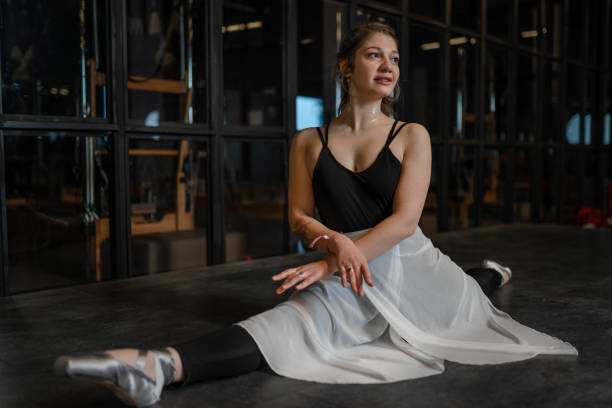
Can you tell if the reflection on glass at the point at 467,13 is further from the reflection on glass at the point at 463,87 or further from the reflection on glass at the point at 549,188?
the reflection on glass at the point at 549,188

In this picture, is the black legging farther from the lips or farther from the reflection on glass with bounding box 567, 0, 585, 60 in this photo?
the reflection on glass with bounding box 567, 0, 585, 60

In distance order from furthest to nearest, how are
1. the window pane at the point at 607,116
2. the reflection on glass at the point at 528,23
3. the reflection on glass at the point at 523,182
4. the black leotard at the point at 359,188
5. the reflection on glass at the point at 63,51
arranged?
1. the window pane at the point at 607,116
2. the reflection on glass at the point at 523,182
3. the reflection on glass at the point at 528,23
4. the reflection on glass at the point at 63,51
5. the black leotard at the point at 359,188

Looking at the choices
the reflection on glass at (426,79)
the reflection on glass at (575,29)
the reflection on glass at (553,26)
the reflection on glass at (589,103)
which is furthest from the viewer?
the reflection on glass at (589,103)

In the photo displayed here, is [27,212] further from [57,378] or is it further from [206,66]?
[57,378]

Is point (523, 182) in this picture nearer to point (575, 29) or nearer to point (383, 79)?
point (575, 29)

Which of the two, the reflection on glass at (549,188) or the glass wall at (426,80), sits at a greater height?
the glass wall at (426,80)

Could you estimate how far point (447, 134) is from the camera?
5.94 meters

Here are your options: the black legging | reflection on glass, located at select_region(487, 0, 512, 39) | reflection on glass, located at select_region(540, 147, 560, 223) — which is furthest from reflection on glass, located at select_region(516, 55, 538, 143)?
the black legging

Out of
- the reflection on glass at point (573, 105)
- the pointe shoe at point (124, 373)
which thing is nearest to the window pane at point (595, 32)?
the reflection on glass at point (573, 105)

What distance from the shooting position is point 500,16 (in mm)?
6852

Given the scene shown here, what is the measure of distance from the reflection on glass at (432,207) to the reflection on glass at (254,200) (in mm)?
1523

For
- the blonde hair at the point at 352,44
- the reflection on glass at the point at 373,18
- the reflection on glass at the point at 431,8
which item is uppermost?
the reflection on glass at the point at 431,8

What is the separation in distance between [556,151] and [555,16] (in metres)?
1.78

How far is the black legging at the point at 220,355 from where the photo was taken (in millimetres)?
1636
